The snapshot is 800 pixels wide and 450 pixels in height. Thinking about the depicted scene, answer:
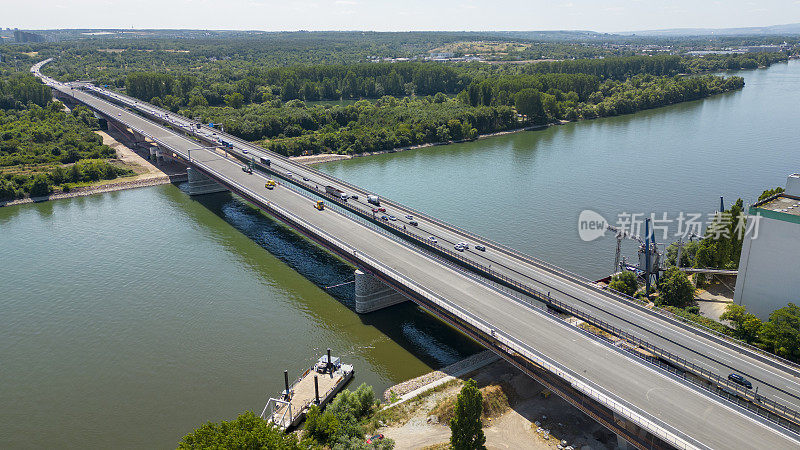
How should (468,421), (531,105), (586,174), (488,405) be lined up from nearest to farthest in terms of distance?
(468,421) → (488,405) → (586,174) → (531,105)

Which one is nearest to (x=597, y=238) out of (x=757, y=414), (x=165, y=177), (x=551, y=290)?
(x=551, y=290)

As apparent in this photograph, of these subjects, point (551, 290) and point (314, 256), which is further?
point (314, 256)

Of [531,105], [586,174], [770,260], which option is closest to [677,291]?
[770,260]

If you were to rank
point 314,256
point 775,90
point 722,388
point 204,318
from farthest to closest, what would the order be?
point 775,90 → point 314,256 → point 204,318 → point 722,388

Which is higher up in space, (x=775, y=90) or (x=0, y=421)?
(x=775, y=90)

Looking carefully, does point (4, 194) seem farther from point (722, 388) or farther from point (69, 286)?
point (722, 388)

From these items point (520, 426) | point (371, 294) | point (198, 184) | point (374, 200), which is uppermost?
point (374, 200)

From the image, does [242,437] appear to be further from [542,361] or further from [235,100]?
[235,100]
